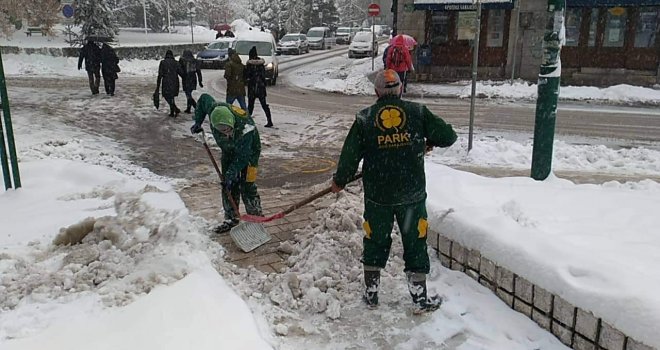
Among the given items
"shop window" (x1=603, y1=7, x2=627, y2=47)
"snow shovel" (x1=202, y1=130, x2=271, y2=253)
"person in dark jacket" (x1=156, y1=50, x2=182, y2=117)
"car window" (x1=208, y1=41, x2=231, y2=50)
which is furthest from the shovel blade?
"car window" (x1=208, y1=41, x2=231, y2=50)

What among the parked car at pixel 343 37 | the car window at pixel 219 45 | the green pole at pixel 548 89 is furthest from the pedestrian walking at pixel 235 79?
the parked car at pixel 343 37

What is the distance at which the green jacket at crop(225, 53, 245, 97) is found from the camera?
456 inches

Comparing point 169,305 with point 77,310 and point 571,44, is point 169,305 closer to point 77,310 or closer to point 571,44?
point 77,310

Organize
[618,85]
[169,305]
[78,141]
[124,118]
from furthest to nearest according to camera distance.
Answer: [618,85]
[124,118]
[78,141]
[169,305]

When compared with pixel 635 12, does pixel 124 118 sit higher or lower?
lower

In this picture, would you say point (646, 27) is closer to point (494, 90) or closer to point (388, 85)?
point (494, 90)

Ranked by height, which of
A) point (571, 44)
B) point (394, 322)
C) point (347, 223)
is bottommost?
point (394, 322)

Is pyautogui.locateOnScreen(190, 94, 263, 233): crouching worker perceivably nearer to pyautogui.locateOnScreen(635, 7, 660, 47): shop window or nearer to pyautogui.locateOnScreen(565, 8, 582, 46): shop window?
pyautogui.locateOnScreen(565, 8, 582, 46): shop window

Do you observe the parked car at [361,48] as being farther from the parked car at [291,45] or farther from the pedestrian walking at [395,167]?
the pedestrian walking at [395,167]

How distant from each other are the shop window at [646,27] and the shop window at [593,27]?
4.29ft

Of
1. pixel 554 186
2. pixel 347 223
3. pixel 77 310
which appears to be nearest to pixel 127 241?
pixel 77 310

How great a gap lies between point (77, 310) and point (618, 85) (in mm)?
18755

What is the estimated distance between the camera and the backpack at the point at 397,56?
14.0m

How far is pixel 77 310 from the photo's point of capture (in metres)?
3.90
